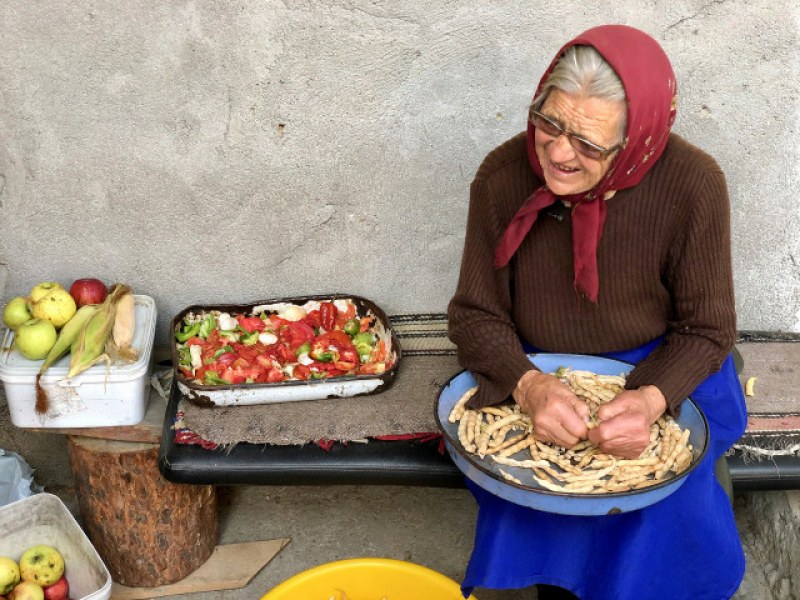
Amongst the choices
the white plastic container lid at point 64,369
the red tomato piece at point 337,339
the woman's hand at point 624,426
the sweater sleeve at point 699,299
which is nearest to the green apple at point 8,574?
the white plastic container lid at point 64,369

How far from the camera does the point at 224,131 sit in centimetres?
305

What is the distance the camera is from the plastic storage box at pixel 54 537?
286 cm

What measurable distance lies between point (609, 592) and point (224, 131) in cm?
196

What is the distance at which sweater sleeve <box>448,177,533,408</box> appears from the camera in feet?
7.97

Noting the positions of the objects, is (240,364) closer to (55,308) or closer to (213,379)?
(213,379)

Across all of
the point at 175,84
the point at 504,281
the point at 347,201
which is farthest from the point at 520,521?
the point at 175,84

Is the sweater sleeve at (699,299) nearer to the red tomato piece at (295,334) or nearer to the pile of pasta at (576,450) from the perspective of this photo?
the pile of pasta at (576,450)

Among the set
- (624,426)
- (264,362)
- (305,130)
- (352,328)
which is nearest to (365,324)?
(352,328)

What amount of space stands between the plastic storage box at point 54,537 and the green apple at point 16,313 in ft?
1.95

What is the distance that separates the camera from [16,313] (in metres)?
2.94

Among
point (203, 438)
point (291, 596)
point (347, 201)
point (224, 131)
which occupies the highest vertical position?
point (224, 131)

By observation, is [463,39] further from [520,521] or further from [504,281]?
[520,521]

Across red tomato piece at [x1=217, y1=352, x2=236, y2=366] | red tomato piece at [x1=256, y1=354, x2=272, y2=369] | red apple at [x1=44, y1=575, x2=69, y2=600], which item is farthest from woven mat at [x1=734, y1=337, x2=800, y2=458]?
red apple at [x1=44, y1=575, x2=69, y2=600]

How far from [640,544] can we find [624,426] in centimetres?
34
